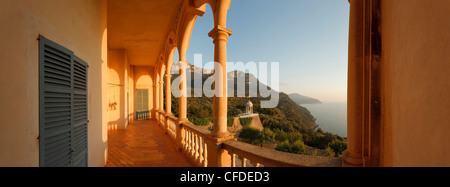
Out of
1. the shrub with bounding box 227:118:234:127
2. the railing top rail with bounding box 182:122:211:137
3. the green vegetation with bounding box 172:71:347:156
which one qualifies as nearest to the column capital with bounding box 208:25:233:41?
the railing top rail with bounding box 182:122:211:137

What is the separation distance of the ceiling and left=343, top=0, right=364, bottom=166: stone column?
548 centimetres

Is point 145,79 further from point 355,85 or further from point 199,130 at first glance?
point 355,85

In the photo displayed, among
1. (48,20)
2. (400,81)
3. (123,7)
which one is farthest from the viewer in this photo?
(123,7)

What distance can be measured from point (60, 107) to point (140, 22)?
19.2 feet

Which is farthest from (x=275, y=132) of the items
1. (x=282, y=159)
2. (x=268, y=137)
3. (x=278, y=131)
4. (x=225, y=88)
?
(x=282, y=159)

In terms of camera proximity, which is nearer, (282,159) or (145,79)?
(282,159)

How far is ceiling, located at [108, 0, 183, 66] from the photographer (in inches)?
232

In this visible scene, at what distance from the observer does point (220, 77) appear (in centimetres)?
372

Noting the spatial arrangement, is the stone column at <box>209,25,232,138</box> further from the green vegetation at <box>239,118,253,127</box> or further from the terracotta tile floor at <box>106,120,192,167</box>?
the green vegetation at <box>239,118,253,127</box>

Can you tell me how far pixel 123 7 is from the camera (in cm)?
597

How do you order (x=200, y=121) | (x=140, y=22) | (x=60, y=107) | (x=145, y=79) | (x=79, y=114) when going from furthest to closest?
(x=200, y=121) < (x=145, y=79) < (x=140, y=22) < (x=79, y=114) < (x=60, y=107)
